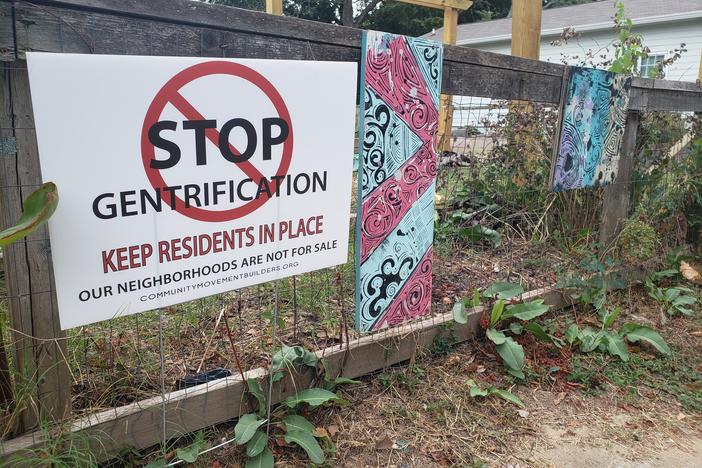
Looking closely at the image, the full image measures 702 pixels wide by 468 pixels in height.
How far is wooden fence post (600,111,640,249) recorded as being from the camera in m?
4.46

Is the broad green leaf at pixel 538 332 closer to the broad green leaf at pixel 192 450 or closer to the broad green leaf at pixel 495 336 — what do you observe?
the broad green leaf at pixel 495 336

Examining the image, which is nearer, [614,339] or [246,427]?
[246,427]

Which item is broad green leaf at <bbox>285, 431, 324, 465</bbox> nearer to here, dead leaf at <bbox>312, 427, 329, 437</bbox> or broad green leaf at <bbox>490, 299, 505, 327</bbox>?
dead leaf at <bbox>312, 427, 329, 437</bbox>

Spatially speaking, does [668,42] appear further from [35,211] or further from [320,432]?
[35,211]

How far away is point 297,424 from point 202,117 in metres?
1.43

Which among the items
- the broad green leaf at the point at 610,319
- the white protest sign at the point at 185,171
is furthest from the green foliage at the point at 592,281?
the white protest sign at the point at 185,171

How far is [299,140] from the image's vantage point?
2311mm

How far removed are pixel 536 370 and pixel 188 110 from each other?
254cm

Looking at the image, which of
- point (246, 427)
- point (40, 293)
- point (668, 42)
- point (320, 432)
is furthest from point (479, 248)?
point (668, 42)

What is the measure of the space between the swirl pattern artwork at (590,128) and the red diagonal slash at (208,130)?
2.54 metres

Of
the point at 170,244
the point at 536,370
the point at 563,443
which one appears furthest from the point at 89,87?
the point at 536,370

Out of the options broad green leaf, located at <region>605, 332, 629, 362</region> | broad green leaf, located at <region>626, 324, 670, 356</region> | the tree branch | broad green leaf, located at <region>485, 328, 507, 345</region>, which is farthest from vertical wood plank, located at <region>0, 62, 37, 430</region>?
the tree branch

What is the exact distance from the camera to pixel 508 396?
2.96 metres

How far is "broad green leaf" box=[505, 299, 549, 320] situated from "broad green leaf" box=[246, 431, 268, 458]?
186 centimetres
